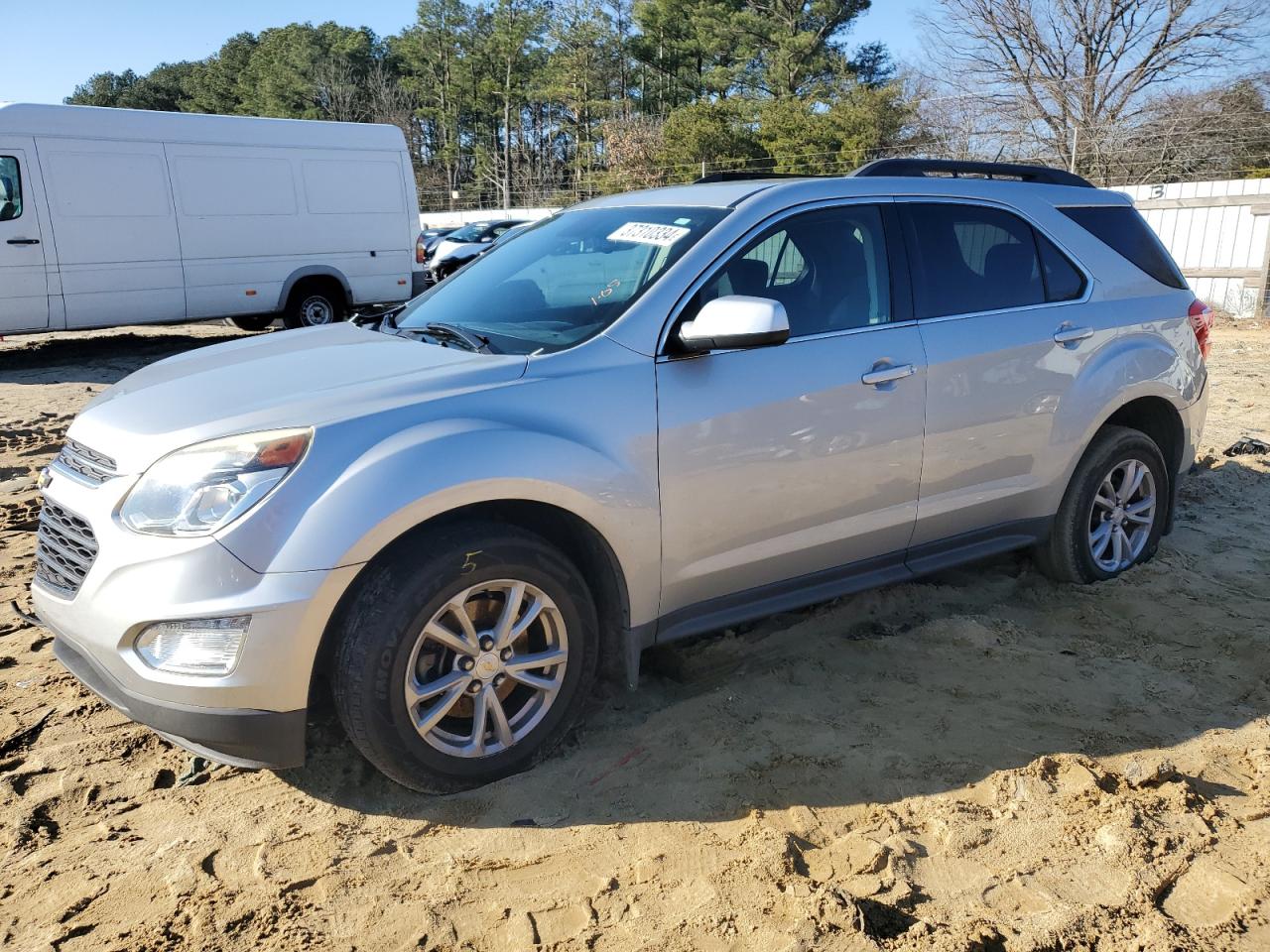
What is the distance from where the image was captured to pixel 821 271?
3.74m

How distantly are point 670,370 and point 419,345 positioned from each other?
89cm

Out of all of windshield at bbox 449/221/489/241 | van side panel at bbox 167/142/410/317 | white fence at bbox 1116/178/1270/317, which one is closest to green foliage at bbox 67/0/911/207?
windshield at bbox 449/221/489/241

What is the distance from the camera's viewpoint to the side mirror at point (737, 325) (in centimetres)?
313

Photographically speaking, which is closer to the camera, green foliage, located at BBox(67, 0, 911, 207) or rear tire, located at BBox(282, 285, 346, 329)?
rear tire, located at BBox(282, 285, 346, 329)

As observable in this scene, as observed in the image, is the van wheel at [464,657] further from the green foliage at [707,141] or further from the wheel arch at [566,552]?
the green foliage at [707,141]

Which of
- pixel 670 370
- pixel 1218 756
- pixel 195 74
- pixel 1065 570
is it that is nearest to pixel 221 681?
pixel 670 370

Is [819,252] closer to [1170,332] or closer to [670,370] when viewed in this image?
[670,370]

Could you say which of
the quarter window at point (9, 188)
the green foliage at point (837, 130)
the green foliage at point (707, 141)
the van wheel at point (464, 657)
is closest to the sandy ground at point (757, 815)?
the van wheel at point (464, 657)

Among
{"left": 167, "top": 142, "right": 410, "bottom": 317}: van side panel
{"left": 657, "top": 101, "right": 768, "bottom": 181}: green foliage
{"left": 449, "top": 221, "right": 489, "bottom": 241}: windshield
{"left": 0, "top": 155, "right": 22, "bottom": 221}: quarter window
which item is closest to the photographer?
{"left": 0, "top": 155, "right": 22, "bottom": 221}: quarter window

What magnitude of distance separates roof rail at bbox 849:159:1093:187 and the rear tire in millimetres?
9684

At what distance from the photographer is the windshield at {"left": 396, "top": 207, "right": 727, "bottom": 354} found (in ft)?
11.2

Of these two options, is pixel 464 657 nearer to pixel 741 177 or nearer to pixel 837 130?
pixel 741 177

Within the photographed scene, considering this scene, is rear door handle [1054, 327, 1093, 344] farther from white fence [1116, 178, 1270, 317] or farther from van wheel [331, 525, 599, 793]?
white fence [1116, 178, 1270, 317]

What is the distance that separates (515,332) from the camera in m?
3.48
